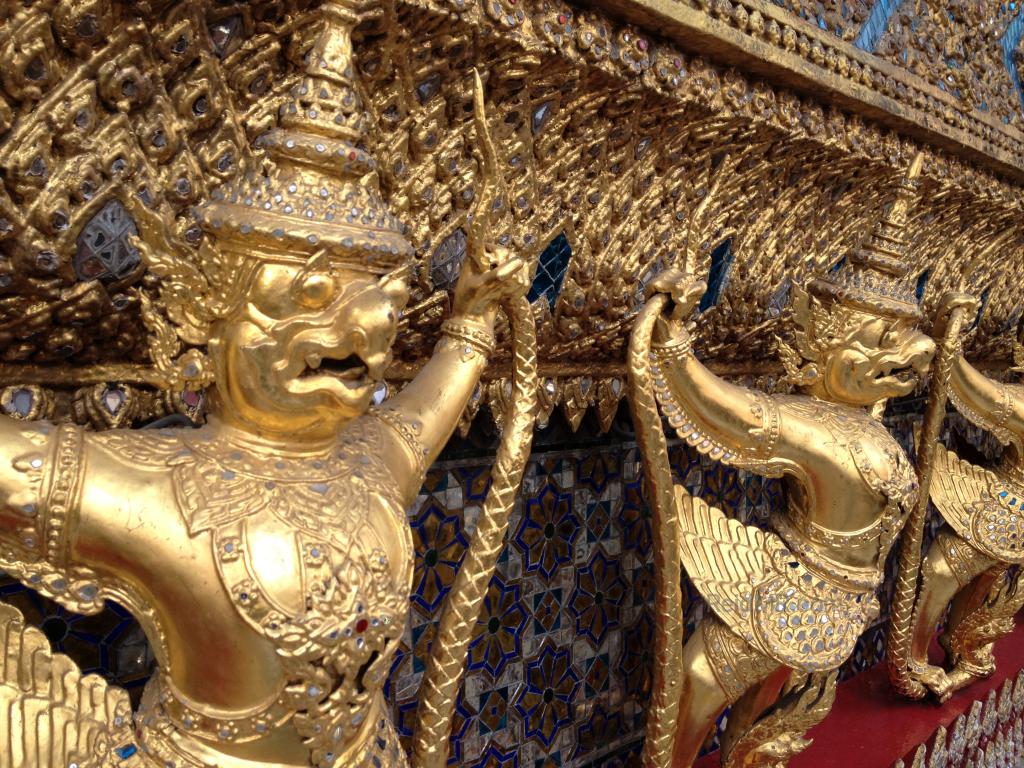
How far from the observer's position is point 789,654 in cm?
119

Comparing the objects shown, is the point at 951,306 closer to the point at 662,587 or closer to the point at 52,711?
the point at 662,587

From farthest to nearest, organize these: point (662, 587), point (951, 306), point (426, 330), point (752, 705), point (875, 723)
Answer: point (875, 723) < point (951, 306) < point (752, 705) < point (662, 587) < point (426, 330)

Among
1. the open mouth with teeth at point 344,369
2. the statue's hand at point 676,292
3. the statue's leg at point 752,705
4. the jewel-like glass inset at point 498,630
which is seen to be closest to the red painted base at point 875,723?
the statue's leg at point 752,705

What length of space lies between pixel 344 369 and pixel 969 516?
1.48 meters

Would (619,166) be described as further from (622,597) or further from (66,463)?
(66,463)

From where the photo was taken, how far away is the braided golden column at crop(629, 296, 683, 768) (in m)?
1.13

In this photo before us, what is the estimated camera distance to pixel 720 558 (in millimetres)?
1224

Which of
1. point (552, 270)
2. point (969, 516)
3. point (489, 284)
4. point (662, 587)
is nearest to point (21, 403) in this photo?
point (489, 284)

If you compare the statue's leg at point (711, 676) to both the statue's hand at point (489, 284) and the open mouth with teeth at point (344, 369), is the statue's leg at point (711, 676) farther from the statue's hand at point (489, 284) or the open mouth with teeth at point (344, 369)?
the open mouth with teeth at point (344, 369)

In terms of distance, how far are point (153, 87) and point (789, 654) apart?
0.96 m

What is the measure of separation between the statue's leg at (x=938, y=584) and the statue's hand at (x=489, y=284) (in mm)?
1226

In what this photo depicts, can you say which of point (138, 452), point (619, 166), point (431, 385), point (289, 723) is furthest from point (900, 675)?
point (138, 452)

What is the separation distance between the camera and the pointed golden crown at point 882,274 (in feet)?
4.12

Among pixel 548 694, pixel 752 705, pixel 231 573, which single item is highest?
pixel 231 573
